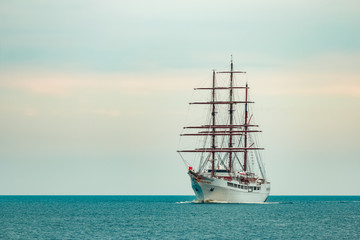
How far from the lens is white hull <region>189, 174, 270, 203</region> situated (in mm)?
145625

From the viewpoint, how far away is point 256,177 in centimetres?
16488

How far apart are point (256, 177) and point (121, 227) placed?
71916 mm

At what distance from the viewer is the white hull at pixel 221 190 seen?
14562 centimetres

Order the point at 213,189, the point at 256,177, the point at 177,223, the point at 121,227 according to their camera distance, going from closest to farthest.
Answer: the point at 121,227 → the point at 177,223 → the point at 213,189 → the point at 256,177

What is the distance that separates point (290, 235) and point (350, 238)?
7.29 m

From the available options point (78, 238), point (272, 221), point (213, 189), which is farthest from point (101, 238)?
point (213, 189)

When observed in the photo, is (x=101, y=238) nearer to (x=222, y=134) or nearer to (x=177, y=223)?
(x=177, y=223)

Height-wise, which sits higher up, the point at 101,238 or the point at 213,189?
the point at 213,189

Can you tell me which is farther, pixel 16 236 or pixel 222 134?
pixel 222 134

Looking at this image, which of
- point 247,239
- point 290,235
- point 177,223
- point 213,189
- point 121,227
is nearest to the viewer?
point 247,239

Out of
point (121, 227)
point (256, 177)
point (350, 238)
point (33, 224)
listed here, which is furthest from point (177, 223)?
point (256, 177)

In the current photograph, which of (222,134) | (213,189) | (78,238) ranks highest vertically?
(222,134)

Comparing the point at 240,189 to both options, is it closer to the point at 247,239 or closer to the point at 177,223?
the point at 177,223

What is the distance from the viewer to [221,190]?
147 m
